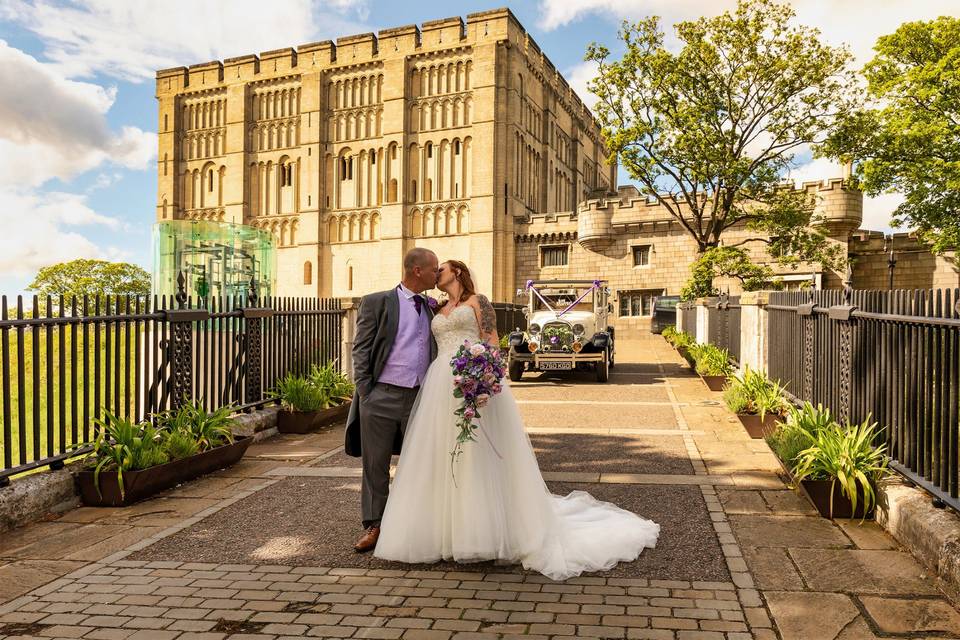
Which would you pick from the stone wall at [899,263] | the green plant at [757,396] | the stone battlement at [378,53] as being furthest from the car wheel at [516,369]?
the stone battlement at [378,53]

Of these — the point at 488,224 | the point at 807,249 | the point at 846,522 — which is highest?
the point at 488,224

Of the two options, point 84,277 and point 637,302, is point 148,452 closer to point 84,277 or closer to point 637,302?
point 637,302

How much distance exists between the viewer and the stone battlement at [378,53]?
47.9 metres

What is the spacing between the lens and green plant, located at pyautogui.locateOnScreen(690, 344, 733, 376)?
42.7ft

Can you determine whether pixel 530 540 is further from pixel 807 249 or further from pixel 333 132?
pixel 333 132

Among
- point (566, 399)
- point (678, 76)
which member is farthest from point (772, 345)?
point (678, 76)

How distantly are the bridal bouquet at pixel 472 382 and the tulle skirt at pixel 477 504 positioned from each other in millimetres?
89

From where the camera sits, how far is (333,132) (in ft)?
174

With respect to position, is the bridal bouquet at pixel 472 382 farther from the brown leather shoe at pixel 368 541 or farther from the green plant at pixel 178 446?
the green plant at pixel 178 446

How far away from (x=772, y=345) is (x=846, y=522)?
17.7ft

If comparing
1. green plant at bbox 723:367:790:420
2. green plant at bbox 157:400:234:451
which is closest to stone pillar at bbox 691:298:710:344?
green plant at bbox 723:367:790:420

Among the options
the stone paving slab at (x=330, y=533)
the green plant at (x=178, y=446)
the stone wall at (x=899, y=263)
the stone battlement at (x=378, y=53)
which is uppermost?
the stone battlement at (x=378, y=53)

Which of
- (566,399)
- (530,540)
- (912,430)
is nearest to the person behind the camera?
(530,540)

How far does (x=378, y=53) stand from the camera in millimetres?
51562
